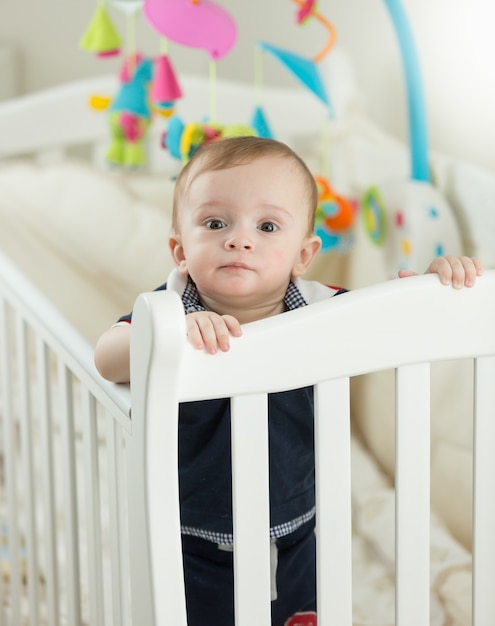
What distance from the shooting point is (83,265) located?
2199 mm

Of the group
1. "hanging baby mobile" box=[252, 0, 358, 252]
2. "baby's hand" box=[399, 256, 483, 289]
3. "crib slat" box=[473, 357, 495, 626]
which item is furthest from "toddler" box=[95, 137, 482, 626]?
"hanging baby mobile" box=[252, 0, 358, 252]

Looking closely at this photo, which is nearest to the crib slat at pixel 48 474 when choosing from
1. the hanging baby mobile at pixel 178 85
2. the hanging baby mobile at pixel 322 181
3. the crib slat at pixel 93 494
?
the crib slat at pixel 93 494

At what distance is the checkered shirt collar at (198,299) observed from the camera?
0.99 m

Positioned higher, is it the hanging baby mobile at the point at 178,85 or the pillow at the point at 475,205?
the hanging baby mobile at the point at 178,85

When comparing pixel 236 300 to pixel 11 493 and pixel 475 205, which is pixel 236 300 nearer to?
pixel 11 493

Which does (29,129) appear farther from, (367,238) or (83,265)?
(367,238)

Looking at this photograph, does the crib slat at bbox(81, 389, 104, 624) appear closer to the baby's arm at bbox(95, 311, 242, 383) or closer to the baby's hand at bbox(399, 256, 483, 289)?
the baby's arm at bbox(95, 311, 242, 383)

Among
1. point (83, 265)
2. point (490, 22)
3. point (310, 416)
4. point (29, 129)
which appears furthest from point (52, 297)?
point (310, 416)

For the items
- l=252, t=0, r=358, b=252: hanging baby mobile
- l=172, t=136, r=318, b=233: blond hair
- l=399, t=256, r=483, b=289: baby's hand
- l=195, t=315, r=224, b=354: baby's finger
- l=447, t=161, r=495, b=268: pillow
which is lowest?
l=195, t=315, r=224, b=354: baby's finger

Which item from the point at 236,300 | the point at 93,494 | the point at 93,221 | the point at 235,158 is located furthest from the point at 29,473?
the point at 93,221

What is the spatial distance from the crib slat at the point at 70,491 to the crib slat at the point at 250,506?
0.30m

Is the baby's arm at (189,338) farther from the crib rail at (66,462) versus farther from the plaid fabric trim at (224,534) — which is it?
the plaid fabric trim at (224,534)

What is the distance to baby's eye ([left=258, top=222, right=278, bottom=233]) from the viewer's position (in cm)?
93

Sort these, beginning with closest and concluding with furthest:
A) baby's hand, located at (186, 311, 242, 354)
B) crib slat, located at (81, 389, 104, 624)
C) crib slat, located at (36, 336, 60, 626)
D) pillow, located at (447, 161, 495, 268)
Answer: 1. baby's hand, located at (186, 311, 242, 354)
2. crib slat, located at (81, 389, 104, 624)
3. crib slat, located at (36, 336, 60, 626)
4. pillow, located at (447, 161, 495, 268)
